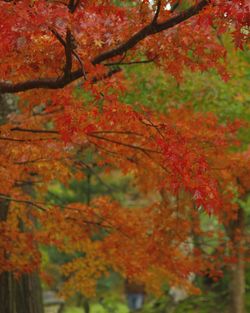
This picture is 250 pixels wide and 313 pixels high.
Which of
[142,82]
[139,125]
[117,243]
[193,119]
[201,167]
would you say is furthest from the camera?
[142,82]

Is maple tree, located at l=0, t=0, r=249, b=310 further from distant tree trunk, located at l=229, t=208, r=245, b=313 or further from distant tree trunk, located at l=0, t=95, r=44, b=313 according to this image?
distant tree trunk, located at l=229, t=208, r=245, b=313

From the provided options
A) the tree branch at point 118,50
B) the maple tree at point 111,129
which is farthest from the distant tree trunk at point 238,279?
the tree branch at point 118,50

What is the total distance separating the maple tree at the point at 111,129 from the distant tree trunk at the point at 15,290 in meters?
0.23

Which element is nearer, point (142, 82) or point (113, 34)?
point (113, 34)

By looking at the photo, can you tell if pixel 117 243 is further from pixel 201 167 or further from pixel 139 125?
pixel 201 167

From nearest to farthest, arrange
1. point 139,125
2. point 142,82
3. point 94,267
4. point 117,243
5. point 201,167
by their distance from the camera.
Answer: point 201,167 < point 139,125 < point 117,243 < point 142,82 < point 94,267

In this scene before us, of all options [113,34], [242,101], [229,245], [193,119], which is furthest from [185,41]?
[229,245]

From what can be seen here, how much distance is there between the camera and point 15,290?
12.7 m

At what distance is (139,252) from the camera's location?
11414mm

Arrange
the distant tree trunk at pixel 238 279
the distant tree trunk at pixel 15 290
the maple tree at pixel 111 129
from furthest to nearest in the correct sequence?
1. the distant tree trunk at pixel 238 279
2. the distant tree trunk at pixel 15 290
3. the maple tree at pixel 111 129

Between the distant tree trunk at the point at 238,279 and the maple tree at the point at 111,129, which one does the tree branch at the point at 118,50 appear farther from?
the distant tree trunk at the point at 238,279

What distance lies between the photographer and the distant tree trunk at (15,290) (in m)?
11.7

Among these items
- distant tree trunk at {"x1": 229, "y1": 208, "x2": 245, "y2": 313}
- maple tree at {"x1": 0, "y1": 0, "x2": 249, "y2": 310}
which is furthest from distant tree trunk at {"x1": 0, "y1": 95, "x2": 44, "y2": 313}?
distant tree trunk at {"x1": 229, "y1": 208, "x2": 245, "y2": 313}

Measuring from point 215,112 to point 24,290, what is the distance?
17.1 ft
